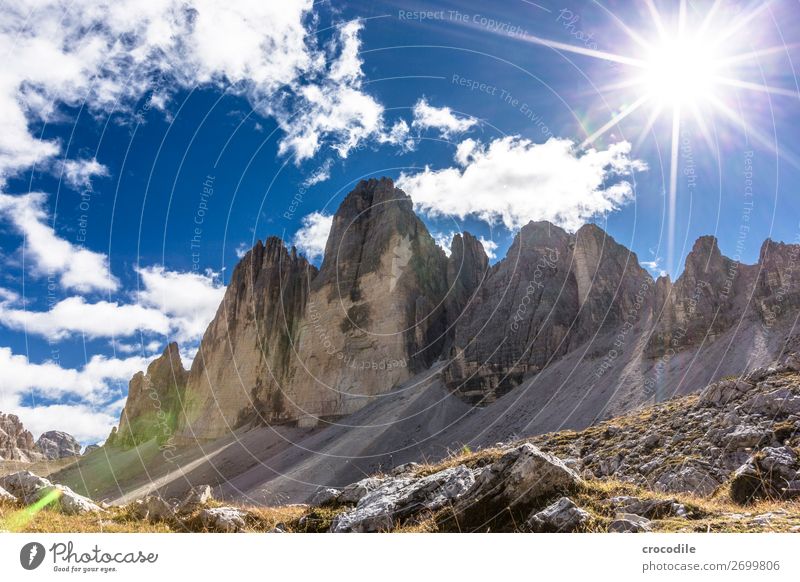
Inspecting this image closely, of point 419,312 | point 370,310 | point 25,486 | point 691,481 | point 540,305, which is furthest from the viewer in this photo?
point 419,312

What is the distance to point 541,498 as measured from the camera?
9.13 metres

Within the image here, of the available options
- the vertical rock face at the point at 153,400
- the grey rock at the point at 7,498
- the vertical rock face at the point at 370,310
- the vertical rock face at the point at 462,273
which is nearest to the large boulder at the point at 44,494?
the grey rock at the point at 7,498

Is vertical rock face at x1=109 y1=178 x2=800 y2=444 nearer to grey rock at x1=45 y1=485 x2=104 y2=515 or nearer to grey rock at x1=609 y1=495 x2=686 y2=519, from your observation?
grey rock at x1=609 y1=495 x2=686 y2=519

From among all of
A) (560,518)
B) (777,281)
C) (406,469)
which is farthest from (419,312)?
(560,518)

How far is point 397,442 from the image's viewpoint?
6831 centimetres

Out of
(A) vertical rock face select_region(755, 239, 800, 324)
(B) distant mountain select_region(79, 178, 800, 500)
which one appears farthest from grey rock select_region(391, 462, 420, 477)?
(A) vertical rock face select_region(755, 239, 800, 324)

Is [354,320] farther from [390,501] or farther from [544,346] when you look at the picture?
[390,501]

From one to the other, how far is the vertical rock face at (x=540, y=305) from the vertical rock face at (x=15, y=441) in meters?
122

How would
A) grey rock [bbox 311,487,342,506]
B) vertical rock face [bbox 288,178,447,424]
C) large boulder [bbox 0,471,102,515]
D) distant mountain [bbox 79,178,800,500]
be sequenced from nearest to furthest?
grey rock [bbox 311,487,342,506] < large boulder [bbox 0,471,102,515] < distant mountain [bbox 79,178,800,500] < vertical rock face [bbox 288,178,447,424]

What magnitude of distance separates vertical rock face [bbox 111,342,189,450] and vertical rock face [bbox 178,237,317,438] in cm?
805

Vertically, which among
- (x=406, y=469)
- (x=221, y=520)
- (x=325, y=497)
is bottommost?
(x=406, y=469)
